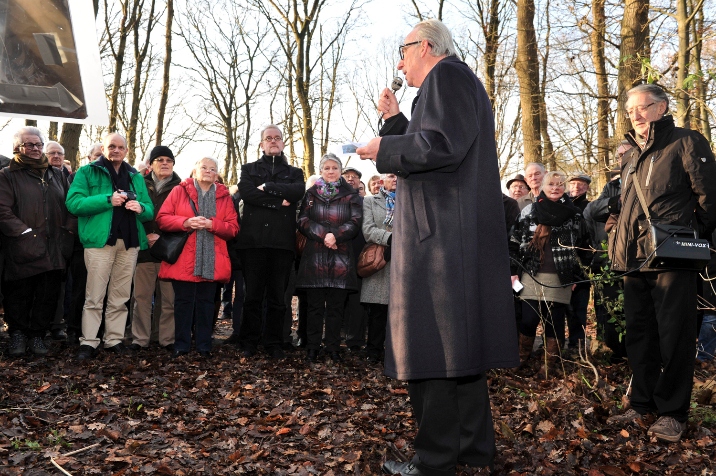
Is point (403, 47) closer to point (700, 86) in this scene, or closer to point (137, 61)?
point (700, 86)

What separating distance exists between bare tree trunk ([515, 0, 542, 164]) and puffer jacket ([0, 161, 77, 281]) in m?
8.98

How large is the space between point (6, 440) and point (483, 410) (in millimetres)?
2965

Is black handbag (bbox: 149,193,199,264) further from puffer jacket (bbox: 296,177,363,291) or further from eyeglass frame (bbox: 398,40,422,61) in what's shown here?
eyeglass frame (bbox: 398,40,422,61)

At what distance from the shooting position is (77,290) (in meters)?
7.86

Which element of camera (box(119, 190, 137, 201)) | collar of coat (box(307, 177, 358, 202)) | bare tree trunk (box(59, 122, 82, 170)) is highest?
bare tree trunk (box(59, 122, 82, 170))

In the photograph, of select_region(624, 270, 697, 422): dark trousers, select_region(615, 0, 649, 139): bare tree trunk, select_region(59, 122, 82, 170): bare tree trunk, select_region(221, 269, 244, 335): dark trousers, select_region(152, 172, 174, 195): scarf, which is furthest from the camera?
select_region(59, 122, 82, 170): bare tree trunk

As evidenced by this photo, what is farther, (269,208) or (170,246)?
(269,208)

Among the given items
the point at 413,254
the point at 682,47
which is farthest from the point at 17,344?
the point at 682,47

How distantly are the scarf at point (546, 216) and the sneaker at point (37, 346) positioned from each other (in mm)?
5325

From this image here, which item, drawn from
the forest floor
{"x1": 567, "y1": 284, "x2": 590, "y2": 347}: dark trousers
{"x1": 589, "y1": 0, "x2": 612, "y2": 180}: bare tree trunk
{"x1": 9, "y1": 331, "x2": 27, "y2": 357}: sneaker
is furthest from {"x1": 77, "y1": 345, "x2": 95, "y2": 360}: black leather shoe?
{"x1": 589, "y1": 0, "x2": 612, "y2": 180}: bare tree trunk

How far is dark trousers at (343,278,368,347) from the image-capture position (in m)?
8.62

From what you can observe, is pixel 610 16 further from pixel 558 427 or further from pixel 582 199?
pixel 558 427

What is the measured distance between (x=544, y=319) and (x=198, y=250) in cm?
382

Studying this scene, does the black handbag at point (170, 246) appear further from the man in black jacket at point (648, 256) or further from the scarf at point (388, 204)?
the man in black jacket at point (648, 256)
